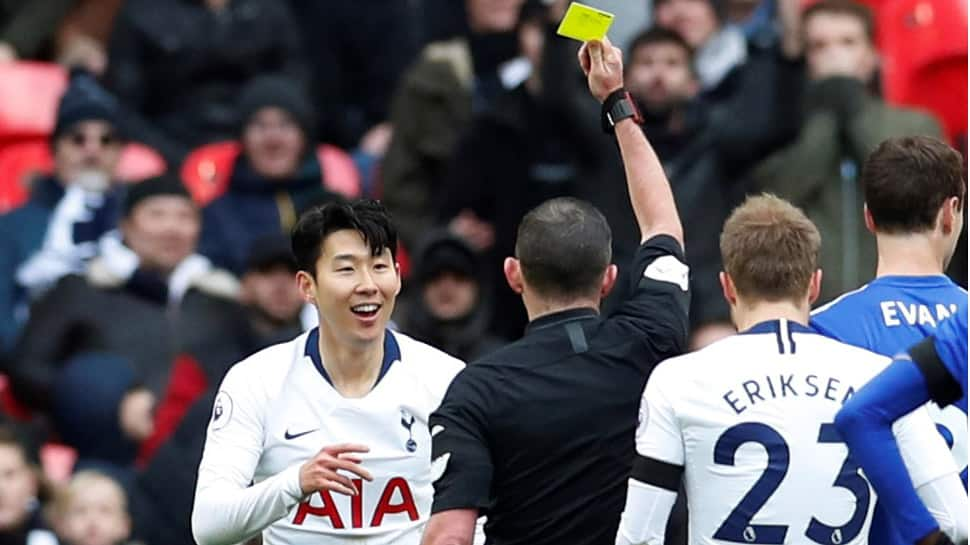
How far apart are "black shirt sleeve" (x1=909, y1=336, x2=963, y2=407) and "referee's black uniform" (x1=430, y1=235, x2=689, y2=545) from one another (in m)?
0.97

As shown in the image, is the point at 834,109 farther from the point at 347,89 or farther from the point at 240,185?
the point at 347,89

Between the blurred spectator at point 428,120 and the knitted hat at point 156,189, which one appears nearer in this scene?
the knitted hat at point 156,189

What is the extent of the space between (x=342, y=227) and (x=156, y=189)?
4.85m

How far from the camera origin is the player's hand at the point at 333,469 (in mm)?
6746

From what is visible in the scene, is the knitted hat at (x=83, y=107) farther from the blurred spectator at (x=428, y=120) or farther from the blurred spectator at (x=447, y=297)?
the blurred spectator at (x=447, y=297)

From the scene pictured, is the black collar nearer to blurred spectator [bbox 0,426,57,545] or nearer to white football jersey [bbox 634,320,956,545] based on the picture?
white football jersey [bbox 634,320,956,545]

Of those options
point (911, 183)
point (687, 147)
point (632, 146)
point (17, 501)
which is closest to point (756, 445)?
point (911, 183)

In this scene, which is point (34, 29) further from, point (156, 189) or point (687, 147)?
point (687, 147)

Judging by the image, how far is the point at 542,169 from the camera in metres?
12.1

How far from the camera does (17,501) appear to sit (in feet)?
36.2

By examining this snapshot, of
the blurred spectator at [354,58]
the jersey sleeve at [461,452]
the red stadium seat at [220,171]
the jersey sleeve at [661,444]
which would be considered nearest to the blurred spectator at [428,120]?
the red stadium seat at [220,171]

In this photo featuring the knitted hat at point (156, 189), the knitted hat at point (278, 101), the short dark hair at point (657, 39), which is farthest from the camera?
the knitted hat at point (278, 101)

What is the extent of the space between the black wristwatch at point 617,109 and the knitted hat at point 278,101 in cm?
531

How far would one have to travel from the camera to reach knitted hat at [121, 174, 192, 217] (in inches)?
482
